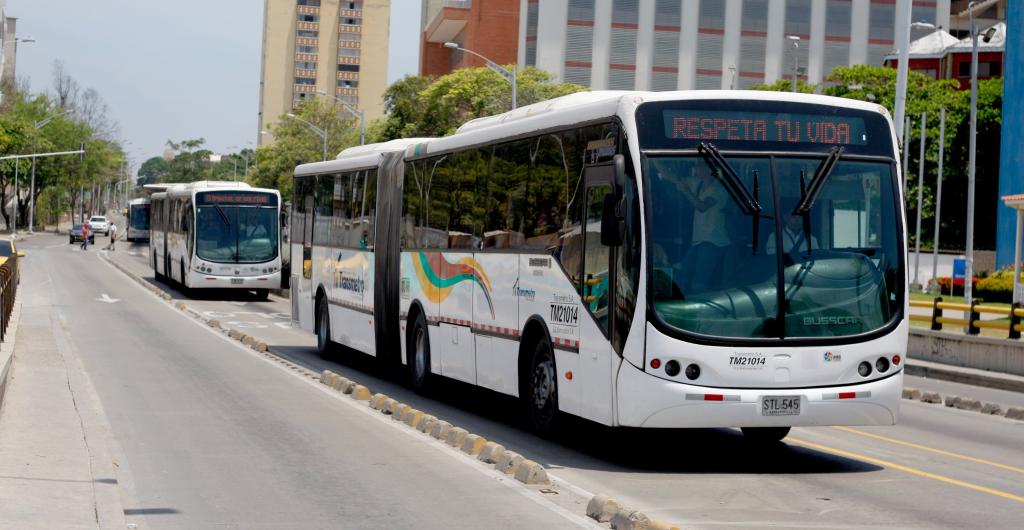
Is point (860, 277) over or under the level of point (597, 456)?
over

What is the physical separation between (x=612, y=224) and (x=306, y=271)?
14146mm

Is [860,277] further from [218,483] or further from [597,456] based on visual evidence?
[218,483]

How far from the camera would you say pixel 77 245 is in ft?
297

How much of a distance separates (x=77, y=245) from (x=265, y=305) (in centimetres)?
5373

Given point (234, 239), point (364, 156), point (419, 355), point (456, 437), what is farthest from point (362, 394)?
point (234, 239)

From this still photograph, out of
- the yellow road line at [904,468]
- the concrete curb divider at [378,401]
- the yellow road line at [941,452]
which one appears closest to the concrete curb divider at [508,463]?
the yellow road line at [904,468]

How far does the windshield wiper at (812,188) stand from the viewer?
39.1 ft

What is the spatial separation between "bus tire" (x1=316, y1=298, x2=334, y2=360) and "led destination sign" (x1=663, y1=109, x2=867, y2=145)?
12.4m

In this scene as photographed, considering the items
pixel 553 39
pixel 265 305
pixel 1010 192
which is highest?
pixel 553 39

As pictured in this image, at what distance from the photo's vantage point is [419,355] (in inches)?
722

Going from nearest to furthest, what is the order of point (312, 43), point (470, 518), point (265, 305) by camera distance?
point (470, 518) < point (265, 305) < point (312, 43)

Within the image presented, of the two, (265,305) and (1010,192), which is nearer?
(265,305)

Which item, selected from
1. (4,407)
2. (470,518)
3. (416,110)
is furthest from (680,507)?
(416,110)

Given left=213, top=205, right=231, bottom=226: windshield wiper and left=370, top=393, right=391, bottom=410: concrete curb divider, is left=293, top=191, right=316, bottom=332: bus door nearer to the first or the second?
left=370, top=393, right=391, bottom=410: concrete curb divider
